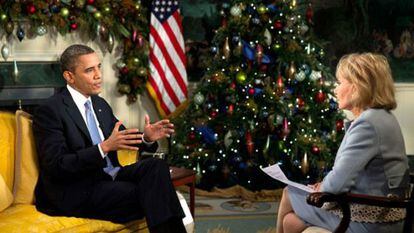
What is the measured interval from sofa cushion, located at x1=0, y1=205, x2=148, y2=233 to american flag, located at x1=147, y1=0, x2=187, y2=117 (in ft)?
11.1

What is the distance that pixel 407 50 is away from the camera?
7.82 meters

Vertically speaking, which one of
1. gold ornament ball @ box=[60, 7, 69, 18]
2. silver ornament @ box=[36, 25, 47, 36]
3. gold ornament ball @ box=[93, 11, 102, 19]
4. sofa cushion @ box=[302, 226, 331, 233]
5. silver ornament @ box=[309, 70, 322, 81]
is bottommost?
sofa cushion @ box=[302, 226, 331, 233]

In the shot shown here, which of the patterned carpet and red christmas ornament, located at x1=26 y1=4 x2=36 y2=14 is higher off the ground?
red christmas ornament, located at x1=26 y1=4 x2=36 y2=14

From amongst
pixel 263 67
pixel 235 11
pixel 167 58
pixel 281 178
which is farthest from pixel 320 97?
pixel 281 178

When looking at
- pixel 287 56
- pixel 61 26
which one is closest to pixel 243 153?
pixel 287 56

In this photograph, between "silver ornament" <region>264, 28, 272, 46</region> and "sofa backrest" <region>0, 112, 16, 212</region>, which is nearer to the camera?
"sofa backrest" <region>0, 112, 16, 212</region>

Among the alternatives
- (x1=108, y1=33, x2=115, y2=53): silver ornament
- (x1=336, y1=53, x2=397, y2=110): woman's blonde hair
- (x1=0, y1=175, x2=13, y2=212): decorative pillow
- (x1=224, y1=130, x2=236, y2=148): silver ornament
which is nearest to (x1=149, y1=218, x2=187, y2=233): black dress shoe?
(x1=0, y1=175, x2=13, y2=212): decorative pillow

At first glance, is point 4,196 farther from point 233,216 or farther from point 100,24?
point 100,24

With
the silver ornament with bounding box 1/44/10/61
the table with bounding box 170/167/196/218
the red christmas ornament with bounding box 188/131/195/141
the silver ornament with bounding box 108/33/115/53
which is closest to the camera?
the table with bounding box 170/167/196/218

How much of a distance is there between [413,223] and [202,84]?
139 inches

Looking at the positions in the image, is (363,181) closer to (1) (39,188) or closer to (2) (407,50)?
(1) (39,188)

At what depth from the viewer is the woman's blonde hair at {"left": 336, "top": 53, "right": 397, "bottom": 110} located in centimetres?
294

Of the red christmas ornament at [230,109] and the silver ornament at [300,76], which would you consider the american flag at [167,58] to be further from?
the silver ornament at [300,76]

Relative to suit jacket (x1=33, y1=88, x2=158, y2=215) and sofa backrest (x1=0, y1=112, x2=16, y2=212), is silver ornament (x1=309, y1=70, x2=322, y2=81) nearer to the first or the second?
suit jacket (x1=33, y1=88, x2=158, y2=215)
